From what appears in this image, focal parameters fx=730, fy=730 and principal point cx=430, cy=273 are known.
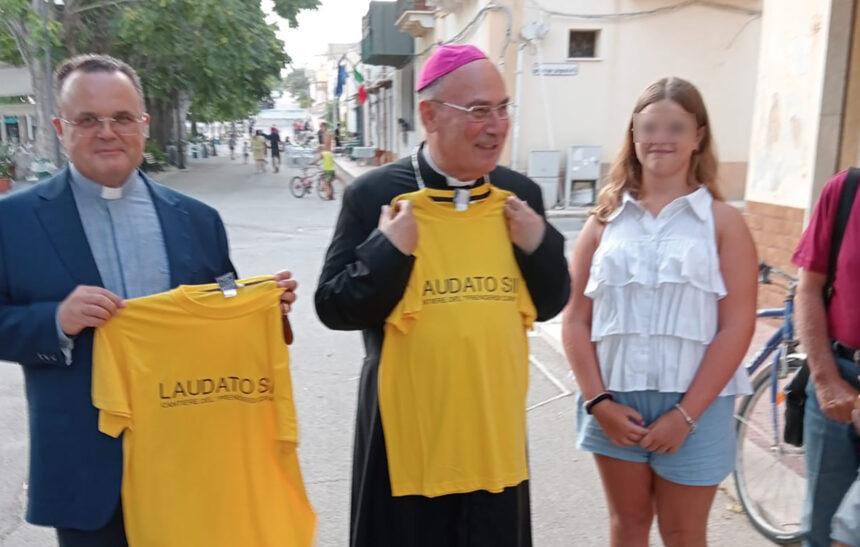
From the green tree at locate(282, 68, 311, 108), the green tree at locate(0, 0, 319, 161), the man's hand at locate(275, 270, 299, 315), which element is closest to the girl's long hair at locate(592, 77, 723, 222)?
the man's hand at locate(275, 270, 299, 315)

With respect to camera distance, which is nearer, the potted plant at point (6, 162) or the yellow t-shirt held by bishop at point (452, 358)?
the yellow t-shirt held by bishop at point (452, 358)

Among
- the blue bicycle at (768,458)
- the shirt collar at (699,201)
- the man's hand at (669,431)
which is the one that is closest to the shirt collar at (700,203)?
the shirt collar at (699,201)

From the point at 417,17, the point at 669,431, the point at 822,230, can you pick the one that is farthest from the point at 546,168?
the point at 669,431

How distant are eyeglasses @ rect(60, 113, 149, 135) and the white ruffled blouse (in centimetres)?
149

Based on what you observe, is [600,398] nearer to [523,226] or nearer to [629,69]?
[523,226]

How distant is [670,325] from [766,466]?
1.78 metres

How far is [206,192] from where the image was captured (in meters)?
21.5

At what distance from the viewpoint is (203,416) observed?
6.88ft

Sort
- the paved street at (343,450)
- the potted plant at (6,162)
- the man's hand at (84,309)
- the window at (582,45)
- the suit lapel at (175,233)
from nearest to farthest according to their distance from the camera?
the man's hand at (84,309), the suit lapel at (175,233), the paved street at (343,450), the window at (582,45), the potted plant at (6,162)

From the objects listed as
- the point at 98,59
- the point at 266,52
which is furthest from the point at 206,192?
the point at 98,59

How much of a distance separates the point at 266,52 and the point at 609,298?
80.2 ft

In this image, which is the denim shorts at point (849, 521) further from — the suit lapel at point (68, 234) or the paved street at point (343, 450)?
the suit lapel at point (68, 234)

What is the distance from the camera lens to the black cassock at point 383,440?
→ 208cm

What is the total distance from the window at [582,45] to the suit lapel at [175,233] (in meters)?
14.4
